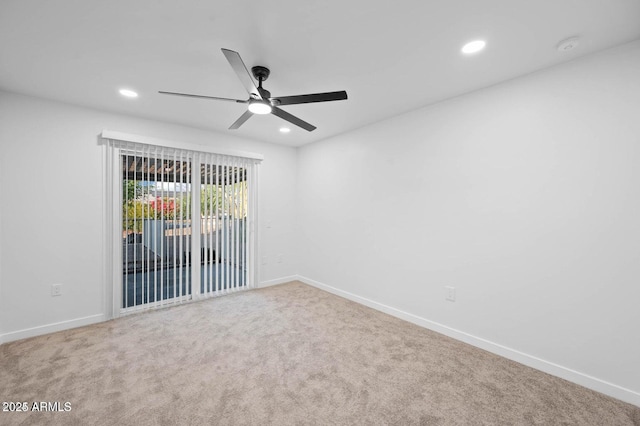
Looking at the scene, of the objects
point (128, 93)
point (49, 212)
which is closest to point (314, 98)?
point (128, 93)

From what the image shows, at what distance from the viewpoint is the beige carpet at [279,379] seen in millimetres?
1718

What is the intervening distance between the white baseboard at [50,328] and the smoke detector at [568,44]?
5078 mm

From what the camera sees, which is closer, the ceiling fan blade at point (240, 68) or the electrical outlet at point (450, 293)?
the ceiling fan blade at point (240, 68)

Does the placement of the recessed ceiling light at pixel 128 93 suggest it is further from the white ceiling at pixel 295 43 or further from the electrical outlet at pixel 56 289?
the electrical outlet at pixel 56 289

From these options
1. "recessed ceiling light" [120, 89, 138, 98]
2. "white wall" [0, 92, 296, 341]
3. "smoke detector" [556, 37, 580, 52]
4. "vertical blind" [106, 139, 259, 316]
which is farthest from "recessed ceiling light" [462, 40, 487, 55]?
"white wall" [0, 92, 296, 341]

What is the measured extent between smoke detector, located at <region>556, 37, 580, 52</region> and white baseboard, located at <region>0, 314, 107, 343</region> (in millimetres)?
5078

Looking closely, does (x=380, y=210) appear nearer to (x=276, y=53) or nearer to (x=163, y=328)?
(x=276, y=53)

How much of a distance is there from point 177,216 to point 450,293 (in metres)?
3.56

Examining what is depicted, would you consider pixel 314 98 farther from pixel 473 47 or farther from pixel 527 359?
pixel 527 359

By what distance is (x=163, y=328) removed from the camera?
2.94 meters

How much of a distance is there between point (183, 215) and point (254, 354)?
224 centimetres

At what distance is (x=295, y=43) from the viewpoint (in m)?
1.93

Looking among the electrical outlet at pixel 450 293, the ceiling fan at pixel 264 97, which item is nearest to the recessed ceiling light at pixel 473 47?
the ceiling fan at pixel 264 97

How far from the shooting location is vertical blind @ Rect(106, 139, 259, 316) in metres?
3.28
